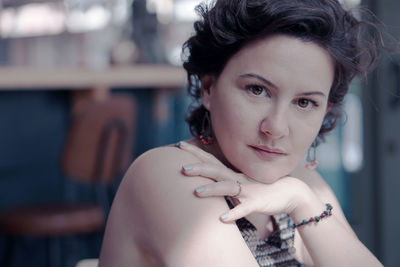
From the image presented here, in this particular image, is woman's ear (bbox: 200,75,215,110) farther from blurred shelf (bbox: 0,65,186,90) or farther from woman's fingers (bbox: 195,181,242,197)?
blurred shelf (bbox: 0,65,186,90)

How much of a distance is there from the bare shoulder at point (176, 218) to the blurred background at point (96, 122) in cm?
171

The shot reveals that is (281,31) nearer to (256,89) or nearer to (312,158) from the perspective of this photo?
(256,89)

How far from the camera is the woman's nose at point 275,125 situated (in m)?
0.91

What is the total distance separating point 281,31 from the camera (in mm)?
933

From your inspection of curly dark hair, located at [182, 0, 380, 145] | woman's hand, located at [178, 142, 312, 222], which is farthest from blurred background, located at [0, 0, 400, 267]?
woman's hand, located at [178, 142, 312, 222]

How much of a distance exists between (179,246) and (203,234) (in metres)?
0.04

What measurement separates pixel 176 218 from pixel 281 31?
0.37 meters

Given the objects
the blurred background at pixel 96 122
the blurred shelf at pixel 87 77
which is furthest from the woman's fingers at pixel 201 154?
the blurred shelf at pixel 87 77

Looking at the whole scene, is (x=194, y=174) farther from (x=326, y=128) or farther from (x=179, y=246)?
(x=326, y=128)

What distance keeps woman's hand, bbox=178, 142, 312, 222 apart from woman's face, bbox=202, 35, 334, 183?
24 millimetres

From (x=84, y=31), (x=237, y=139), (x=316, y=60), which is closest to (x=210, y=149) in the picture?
(x=237, y=139)

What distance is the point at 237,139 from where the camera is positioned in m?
0.95

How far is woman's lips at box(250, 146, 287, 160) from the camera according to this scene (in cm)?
94

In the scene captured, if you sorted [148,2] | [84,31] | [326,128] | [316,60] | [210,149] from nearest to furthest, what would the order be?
[316,60] < [210,149] < [326,128] < [84,31] < [148,2]
